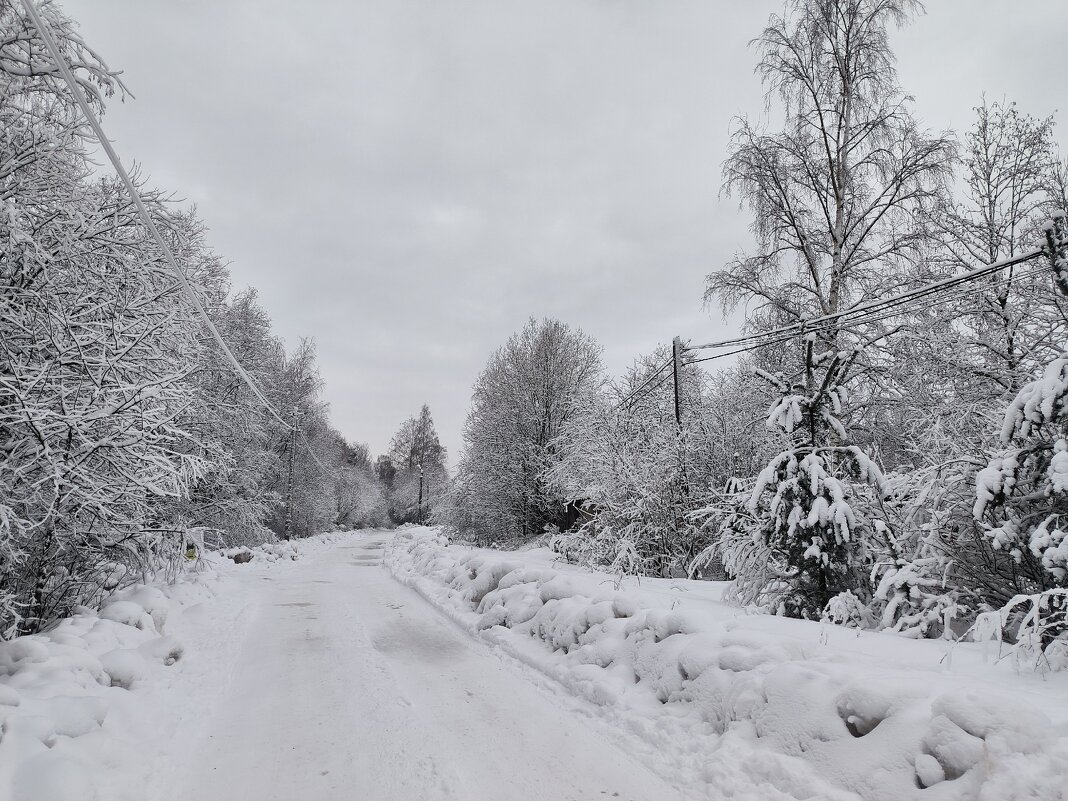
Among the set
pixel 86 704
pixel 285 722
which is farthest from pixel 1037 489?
pixel 86 704

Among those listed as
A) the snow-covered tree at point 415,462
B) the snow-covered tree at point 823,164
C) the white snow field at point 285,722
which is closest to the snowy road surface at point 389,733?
the white snow field at point 285,722

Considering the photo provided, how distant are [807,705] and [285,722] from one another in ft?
11.7

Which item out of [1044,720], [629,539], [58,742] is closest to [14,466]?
[58,742]

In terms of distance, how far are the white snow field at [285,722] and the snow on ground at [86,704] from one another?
11 mm

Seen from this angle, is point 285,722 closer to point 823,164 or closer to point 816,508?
point 816,508

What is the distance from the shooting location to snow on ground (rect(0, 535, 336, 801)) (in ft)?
8.67

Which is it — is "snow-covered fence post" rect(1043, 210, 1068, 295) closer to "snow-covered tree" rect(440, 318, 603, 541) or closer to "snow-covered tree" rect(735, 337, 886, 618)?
"snow-covered tree" rect(735, 337, 886, 618)

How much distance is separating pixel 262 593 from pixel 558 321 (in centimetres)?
1471

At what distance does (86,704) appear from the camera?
3.30m

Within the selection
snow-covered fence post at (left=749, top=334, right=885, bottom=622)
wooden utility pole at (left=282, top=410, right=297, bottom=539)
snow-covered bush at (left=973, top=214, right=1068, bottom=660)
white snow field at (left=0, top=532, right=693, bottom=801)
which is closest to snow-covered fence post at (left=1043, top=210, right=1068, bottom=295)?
snow-covered bush at (left=973, top=214, right=1068, bottom=660)

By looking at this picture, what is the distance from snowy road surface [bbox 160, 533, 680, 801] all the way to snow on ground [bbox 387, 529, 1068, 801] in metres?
0.39

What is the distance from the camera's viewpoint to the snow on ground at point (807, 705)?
2.32 m

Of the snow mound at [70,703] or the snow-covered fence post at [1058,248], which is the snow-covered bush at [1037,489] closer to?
the snow-covered fence post at [1058,248]

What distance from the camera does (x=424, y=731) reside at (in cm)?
363
